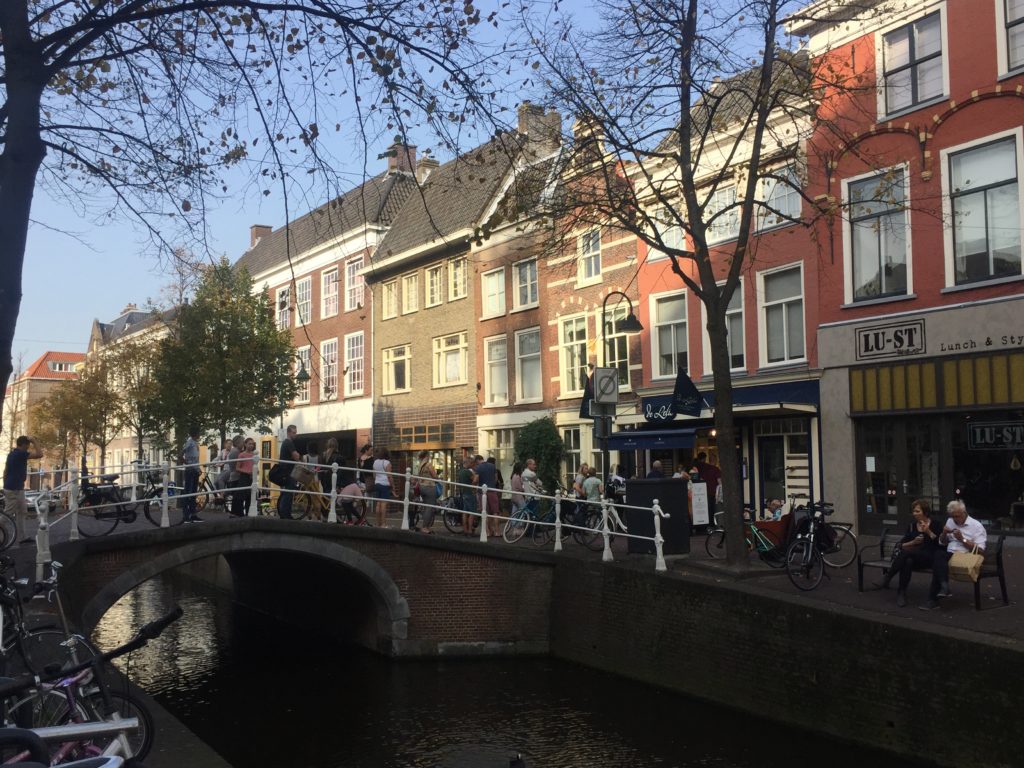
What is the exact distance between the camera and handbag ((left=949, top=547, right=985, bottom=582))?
11.2m

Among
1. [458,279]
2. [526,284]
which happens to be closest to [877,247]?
[526,284]

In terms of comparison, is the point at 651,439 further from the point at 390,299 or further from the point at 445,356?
the point at 390,299

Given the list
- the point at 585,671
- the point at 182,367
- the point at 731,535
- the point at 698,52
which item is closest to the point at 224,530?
the point at 585,671

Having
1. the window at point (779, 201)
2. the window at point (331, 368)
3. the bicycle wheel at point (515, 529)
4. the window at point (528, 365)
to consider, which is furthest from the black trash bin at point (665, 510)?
the window at point (331, 368)

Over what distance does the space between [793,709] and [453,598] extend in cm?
709

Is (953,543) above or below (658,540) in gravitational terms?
above

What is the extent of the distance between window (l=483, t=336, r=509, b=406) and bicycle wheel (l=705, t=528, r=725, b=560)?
38.2ft

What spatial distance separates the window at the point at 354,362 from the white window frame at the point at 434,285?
4.80 m

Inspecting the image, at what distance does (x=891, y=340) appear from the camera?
18.5 m

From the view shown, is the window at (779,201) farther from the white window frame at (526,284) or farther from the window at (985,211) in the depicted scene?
the white window frame at (526,284)

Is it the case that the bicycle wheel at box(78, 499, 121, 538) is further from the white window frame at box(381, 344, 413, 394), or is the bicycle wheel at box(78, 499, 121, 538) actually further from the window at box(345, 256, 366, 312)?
Result: the window at box(345, 256, 366, 312)

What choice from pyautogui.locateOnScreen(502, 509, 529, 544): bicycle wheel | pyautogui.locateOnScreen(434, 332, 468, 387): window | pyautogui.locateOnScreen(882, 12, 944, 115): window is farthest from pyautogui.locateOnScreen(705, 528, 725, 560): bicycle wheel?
pyautogui.locateOnScreen(434, 332, 468, 387): window

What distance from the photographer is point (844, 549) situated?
1538cm

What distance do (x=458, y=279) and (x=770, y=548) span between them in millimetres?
18689
